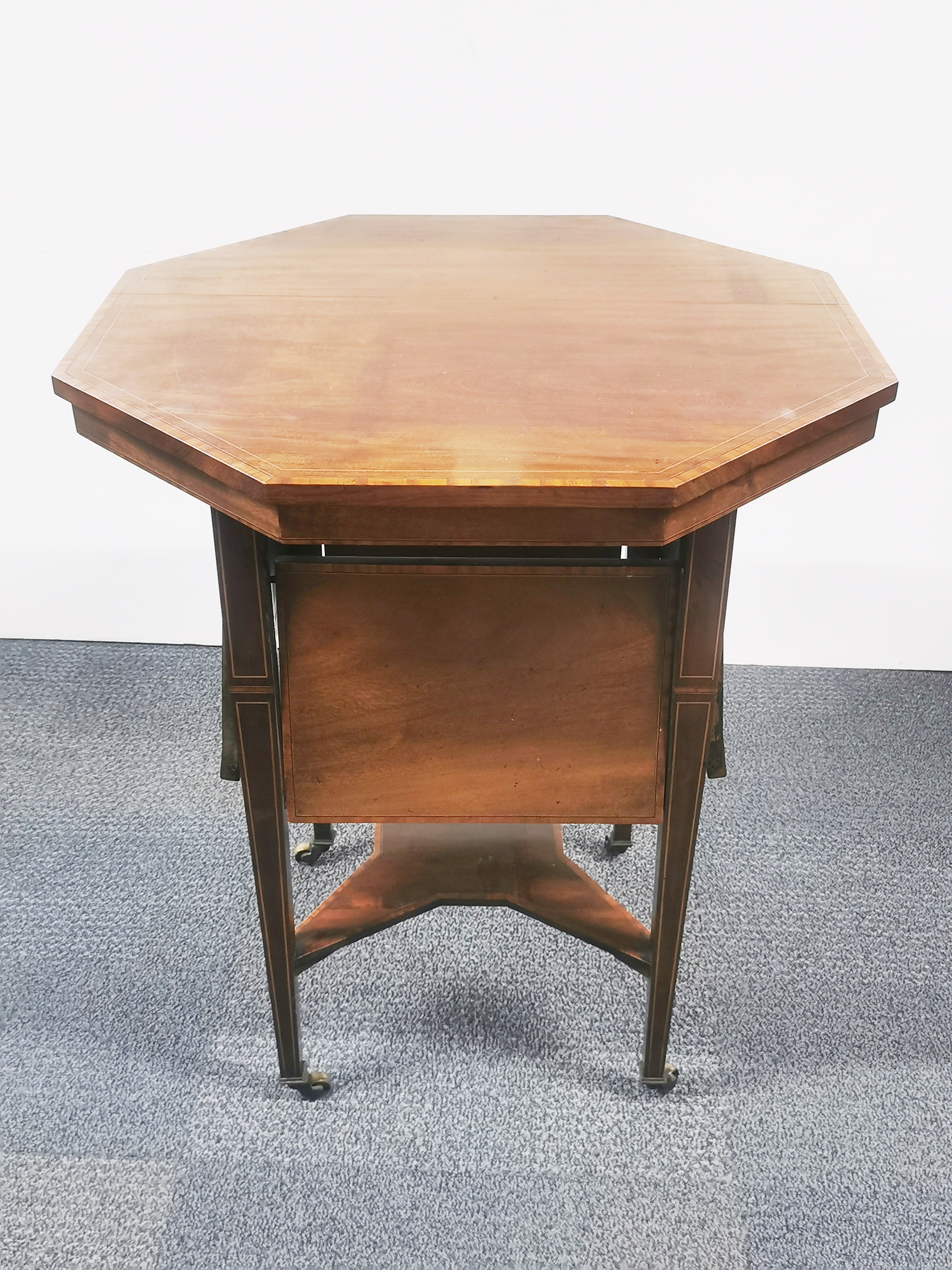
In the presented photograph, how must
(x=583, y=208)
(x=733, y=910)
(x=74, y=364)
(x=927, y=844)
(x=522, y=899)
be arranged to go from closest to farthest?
1. (x=74, y=364)
2. (x=522, y=899)
3. (x=733, y=910)
4. (x=927, y=844)
5. (x=583, y=208)

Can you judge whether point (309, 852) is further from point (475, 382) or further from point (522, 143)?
point (522, 143)

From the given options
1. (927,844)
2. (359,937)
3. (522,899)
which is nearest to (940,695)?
(927,844)

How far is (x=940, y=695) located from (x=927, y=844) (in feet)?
1.36

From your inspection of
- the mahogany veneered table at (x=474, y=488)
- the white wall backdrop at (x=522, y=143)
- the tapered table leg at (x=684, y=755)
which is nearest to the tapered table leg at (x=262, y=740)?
the mahogany veneered table at (x=474, y=488)

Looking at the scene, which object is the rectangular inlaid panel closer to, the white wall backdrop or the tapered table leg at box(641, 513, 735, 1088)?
the tapered table leg at box(641, 513, 735, 1088)

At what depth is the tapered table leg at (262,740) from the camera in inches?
43.0

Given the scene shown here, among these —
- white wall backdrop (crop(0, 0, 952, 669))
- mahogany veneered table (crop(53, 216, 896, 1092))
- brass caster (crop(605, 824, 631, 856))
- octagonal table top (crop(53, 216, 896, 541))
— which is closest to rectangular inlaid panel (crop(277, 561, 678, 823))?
mahogany veneered table (crop(53, 216, 896, 1092))

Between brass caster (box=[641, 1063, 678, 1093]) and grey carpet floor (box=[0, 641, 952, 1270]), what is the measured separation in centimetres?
1

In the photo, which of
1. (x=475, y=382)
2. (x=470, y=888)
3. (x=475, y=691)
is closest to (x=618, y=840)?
(x=470, y=888)

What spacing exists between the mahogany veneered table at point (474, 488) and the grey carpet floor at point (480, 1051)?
12 centimetres

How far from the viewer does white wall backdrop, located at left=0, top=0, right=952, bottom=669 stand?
189 cm

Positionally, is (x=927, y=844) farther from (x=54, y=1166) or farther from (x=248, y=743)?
(x=54, y=1166)

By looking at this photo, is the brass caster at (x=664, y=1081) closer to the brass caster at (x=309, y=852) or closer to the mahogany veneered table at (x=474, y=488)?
the mahogany veneered table at (x=474, y=488)

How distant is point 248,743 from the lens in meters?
1.18
